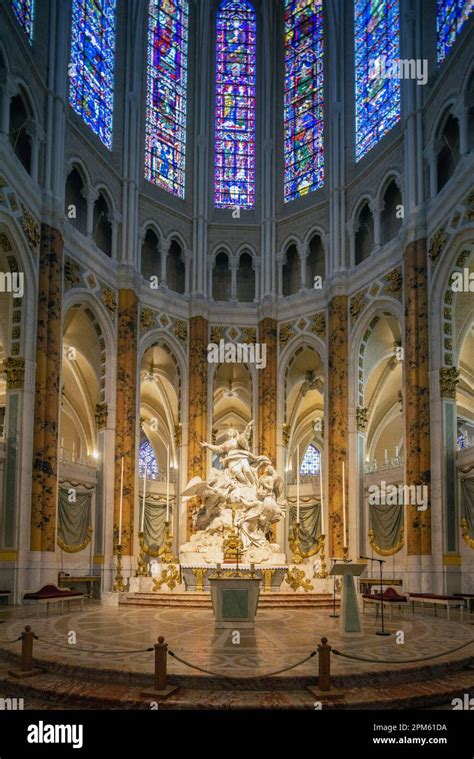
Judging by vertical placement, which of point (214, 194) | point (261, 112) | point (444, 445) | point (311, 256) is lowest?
point (444, 445)

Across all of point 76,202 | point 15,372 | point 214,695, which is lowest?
point 214,695

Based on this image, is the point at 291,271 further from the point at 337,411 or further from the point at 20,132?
the point at 20,132

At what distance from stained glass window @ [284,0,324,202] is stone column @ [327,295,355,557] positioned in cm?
626

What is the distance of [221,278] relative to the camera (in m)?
30.3

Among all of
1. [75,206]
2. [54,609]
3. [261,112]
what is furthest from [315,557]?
[261,112]

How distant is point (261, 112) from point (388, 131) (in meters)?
7.75

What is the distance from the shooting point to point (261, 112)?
31078mm

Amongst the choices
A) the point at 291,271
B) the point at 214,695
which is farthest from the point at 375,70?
the point at 214,695

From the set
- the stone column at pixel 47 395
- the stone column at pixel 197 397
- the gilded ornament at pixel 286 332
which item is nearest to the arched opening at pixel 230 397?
the stone column at pixel 197 397

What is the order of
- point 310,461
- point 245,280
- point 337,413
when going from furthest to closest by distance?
1. point 310,461
2. point 245,280
3. point 337,413

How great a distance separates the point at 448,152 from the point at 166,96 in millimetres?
12915

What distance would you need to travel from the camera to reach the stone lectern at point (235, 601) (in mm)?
13555
